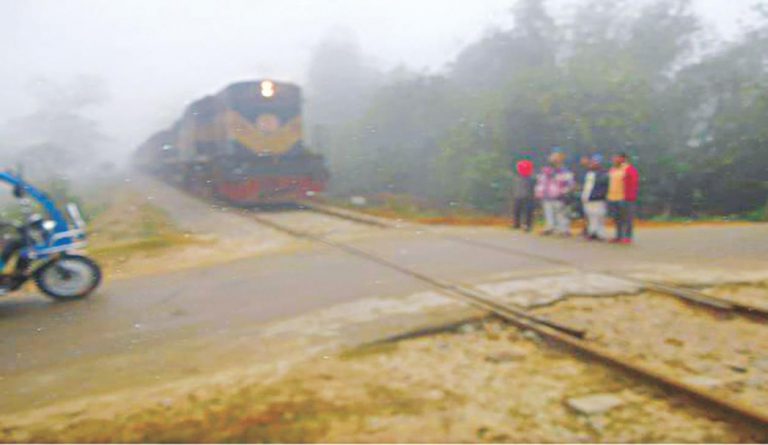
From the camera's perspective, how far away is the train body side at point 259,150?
625 inches

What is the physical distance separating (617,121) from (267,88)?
10294mm

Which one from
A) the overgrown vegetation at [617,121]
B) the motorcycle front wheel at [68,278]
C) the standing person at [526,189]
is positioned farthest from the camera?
the overgrown vegetation at [617,121]

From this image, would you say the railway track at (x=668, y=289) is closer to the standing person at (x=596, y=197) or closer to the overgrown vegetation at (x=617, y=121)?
the standing person at (x=596, y=197)

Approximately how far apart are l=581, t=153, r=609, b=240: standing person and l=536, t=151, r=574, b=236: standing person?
0.51 meters

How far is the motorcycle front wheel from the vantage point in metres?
6.11

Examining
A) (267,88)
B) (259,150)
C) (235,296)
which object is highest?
(267,88)

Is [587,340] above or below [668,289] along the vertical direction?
below

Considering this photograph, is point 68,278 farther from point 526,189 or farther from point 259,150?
point 259,150

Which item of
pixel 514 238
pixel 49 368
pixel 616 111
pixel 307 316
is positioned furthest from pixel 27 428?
pixel 616 111

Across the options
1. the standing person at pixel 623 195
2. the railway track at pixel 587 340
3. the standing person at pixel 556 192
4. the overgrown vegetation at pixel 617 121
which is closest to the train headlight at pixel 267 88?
the overgrown vegetation at pixel 617 121

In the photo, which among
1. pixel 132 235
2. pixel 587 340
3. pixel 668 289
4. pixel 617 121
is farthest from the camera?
pixel 617 121

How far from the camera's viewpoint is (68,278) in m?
6.23

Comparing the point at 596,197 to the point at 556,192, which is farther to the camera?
the point at 556,192

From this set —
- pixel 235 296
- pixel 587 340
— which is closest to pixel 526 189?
pixel 235 296
